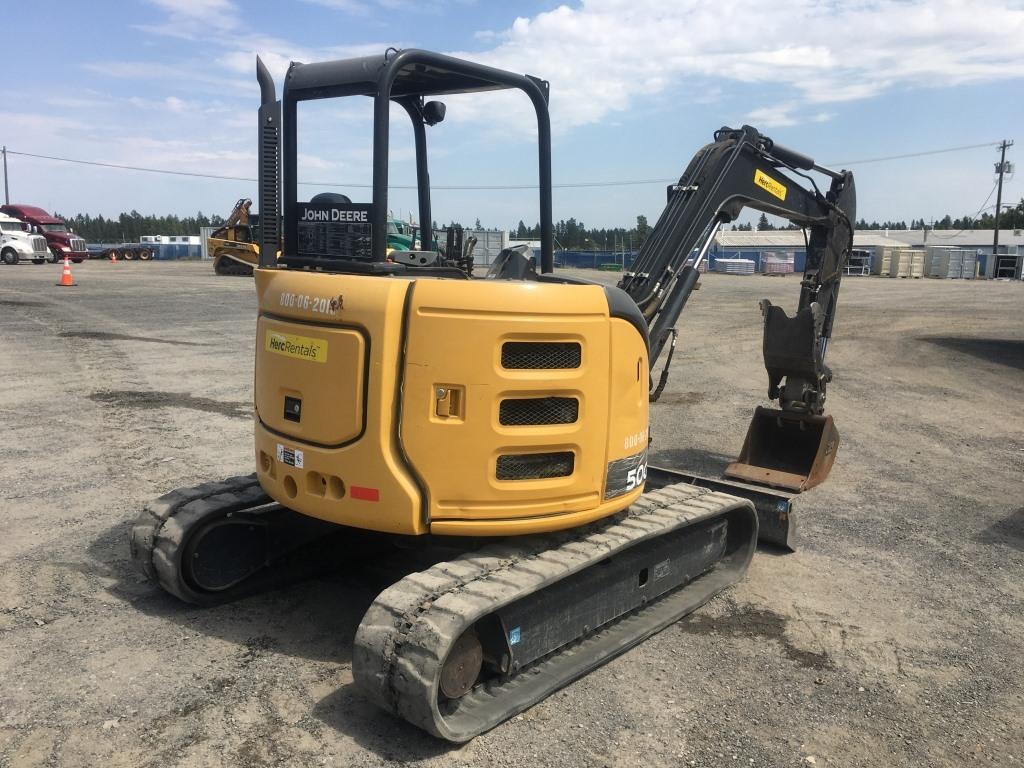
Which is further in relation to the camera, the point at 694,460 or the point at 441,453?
the point at 694,460

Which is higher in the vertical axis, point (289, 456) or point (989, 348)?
point (289, 456)

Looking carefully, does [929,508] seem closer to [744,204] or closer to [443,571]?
[744,204]

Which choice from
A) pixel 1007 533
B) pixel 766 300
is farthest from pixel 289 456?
pixel 1007 533

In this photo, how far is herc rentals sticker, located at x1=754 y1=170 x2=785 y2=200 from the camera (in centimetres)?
737

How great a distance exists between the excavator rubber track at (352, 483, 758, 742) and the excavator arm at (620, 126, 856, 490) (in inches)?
65.6

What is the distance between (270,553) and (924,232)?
104m

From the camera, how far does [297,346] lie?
4543mm

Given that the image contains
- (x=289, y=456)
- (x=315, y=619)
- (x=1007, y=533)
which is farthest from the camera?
(x=1007, y=533)

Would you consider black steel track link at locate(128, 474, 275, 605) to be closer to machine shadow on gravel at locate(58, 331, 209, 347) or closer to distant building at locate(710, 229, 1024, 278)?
machine shadow on gravel at locate(58, 331, 209, 347)

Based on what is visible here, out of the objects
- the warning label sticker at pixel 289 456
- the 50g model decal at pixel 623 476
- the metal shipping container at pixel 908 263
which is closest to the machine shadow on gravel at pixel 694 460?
the 50g model decal at pixel 623 476

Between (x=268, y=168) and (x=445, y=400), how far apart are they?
5.53 feet

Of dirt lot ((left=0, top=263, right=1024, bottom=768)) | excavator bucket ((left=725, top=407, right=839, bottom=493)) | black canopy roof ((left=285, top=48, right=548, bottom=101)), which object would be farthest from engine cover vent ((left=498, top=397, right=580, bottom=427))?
excavator bucket ((left=725, top=407, right=839, bottom=493))

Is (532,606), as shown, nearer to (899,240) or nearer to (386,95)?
(386,95)

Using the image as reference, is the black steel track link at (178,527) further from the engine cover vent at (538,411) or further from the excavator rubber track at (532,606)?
the engine cover vent at (538,411)
